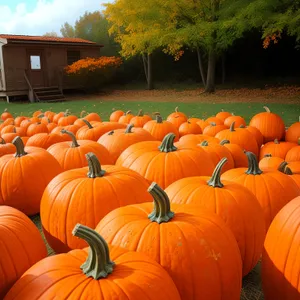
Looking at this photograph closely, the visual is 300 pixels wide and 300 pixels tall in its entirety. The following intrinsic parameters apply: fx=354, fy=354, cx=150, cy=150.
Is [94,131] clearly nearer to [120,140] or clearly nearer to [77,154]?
[120,140]

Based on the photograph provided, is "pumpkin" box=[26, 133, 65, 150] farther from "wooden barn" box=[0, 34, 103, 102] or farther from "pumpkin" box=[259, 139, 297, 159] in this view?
"wooden barn" box=[0, 34, 103, 102]

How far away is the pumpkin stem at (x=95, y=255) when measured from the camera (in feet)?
4.20

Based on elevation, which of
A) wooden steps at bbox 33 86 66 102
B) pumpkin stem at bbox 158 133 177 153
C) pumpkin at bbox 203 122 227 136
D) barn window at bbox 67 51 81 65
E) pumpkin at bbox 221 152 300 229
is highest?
barn window at bbox 67 51 81 65

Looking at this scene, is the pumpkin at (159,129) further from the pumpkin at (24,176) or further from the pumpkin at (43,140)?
the pumpkin at (24,176)

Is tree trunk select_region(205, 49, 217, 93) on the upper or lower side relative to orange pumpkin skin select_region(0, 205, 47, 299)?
upper

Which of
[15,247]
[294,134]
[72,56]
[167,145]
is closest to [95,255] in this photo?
[15,247]

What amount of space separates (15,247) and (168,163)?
1.43 meters

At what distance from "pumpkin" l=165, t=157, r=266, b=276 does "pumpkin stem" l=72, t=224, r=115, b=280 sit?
0.86 m

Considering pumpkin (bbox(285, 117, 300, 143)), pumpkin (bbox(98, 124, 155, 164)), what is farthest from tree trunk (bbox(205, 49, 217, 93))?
pumpkin (bbox(98, 124, 155, 164))

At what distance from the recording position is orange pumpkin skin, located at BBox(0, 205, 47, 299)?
171cm

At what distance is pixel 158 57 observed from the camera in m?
25.2

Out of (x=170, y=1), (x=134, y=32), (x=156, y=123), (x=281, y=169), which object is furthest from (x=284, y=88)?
(x=281, y=169)

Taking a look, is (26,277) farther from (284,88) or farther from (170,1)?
(284,88)

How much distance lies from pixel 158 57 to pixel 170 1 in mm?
8564
